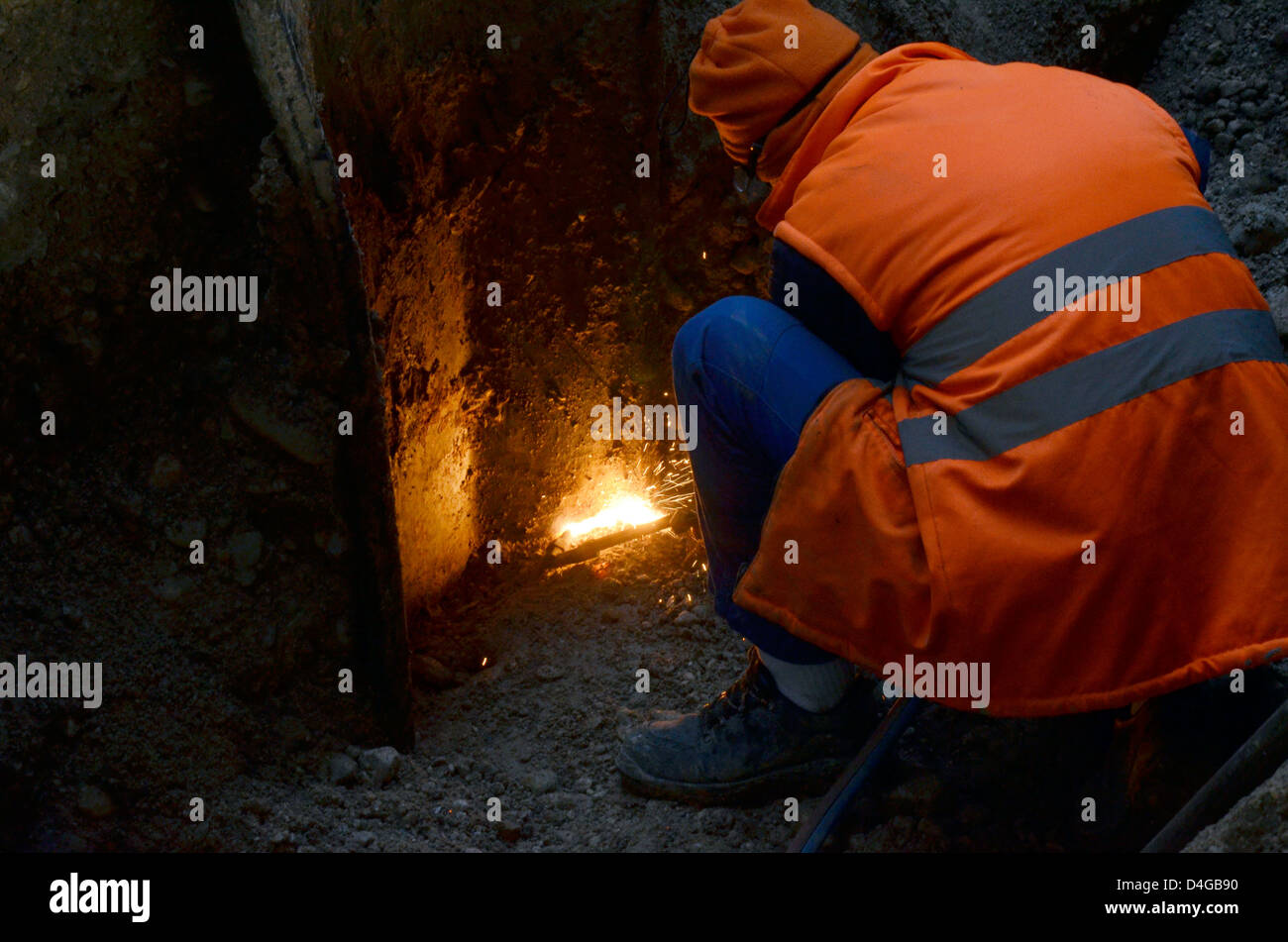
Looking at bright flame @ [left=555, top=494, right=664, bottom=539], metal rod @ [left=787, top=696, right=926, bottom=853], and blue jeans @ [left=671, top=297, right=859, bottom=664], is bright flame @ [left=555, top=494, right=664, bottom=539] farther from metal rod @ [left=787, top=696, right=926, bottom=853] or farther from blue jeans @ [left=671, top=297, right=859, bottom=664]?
metal rod @ [left=787, top=696, right=926, bottom=853]

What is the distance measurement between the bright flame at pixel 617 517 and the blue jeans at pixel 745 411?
4.47ft

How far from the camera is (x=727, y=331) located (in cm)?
195

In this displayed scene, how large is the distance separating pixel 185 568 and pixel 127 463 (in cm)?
23

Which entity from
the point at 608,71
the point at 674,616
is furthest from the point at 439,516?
the point at 608,71

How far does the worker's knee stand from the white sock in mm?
579

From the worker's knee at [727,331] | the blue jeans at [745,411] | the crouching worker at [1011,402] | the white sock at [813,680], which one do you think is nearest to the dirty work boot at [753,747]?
the white sock at [813,680]

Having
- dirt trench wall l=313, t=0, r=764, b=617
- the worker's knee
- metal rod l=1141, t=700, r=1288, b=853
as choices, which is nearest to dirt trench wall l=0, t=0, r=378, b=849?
dirt trench wall l=313, t=0, r=764, b=617

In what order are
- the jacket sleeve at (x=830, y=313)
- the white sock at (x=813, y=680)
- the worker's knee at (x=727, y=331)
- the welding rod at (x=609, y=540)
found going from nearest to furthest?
the jacket sleeve at (x=830, y=313), the worker's knee at (x=727, y=331), the white sock at (x=813, y=680), the welding rod at (x=609, y=540)

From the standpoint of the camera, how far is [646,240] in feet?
10.8

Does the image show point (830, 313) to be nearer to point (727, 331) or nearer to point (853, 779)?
point (727, 331)

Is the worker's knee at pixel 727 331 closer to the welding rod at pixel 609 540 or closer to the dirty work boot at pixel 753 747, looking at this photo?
the dirty work boot at pixel 753 747

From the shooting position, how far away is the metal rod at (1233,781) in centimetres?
140

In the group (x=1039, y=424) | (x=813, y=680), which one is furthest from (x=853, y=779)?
(x=1039, y=424)

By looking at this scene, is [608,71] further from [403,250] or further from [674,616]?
[674,616]
